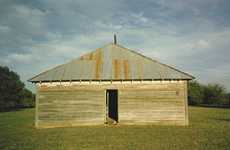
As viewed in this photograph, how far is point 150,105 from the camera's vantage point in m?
20.9

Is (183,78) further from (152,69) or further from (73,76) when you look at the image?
(73,76)

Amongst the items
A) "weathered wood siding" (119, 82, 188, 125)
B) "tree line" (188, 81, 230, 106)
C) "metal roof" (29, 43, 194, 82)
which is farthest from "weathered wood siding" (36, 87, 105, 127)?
"tree line" (188, 81, 230, 106)

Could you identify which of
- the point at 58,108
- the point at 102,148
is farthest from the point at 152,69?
the point at 102,148

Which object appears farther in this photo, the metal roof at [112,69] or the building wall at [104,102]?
the metal roof at [112,69]

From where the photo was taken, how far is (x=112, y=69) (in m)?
21.7

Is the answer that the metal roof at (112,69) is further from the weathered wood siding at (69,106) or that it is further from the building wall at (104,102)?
the weathered wood siding at (69,106)

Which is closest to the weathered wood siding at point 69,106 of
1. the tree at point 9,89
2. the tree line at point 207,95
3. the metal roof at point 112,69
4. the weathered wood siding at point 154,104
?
the metal roof at point 112,69

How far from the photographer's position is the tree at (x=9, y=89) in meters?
52.6

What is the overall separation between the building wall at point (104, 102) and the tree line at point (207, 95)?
6133 centimetres

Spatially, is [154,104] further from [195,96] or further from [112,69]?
[195,96]

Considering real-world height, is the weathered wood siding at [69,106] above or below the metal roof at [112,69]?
below

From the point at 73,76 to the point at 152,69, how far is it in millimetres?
6266

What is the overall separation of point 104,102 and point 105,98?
32 cm

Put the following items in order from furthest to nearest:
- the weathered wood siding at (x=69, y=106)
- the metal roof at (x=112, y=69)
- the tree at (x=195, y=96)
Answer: the tree at (x=195, y=96) → the metal roof at (x=112, y=69) → the weathered wood siding at (x=69, y=106)
